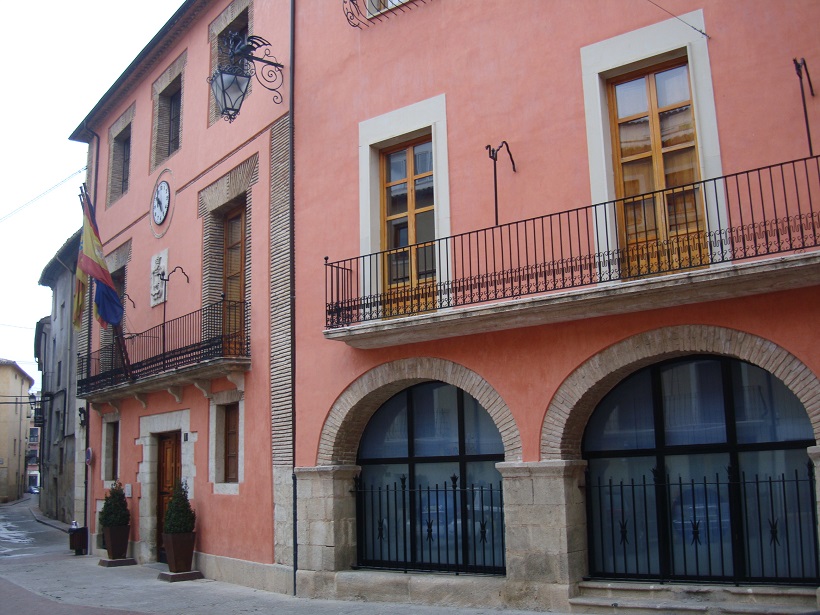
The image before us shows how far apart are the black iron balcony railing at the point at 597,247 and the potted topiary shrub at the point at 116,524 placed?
7372mm

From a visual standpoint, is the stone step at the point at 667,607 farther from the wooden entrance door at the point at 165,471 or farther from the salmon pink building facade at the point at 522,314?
the wooden entrance door at the point at 165,471

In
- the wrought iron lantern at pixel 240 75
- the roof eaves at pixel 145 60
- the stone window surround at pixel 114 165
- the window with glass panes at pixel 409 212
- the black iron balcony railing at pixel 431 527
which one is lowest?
the black iron balcony railing at pixel 431 527

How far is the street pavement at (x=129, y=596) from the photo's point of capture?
9.33m

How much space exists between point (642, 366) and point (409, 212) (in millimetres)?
3309

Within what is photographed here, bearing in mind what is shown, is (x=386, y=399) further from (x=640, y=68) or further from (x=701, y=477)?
(x=640, y=68)

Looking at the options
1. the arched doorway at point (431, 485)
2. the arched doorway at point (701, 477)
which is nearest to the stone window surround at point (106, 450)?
the arched doorway at point (431, 485)

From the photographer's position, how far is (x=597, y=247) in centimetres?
795

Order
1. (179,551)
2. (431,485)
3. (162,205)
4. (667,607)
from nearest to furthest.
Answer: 1. (667,607)
2. (431,485)
3. (179,551)
4. (162,205)

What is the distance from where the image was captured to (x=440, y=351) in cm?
930

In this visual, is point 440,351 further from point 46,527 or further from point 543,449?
point 46,527

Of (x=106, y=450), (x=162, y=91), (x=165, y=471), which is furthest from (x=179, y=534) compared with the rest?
(x=162, y=91)

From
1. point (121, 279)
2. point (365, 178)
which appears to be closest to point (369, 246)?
point (365, 178)

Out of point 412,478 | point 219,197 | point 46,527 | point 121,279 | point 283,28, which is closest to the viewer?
point 412,478

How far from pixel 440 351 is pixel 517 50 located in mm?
3240
